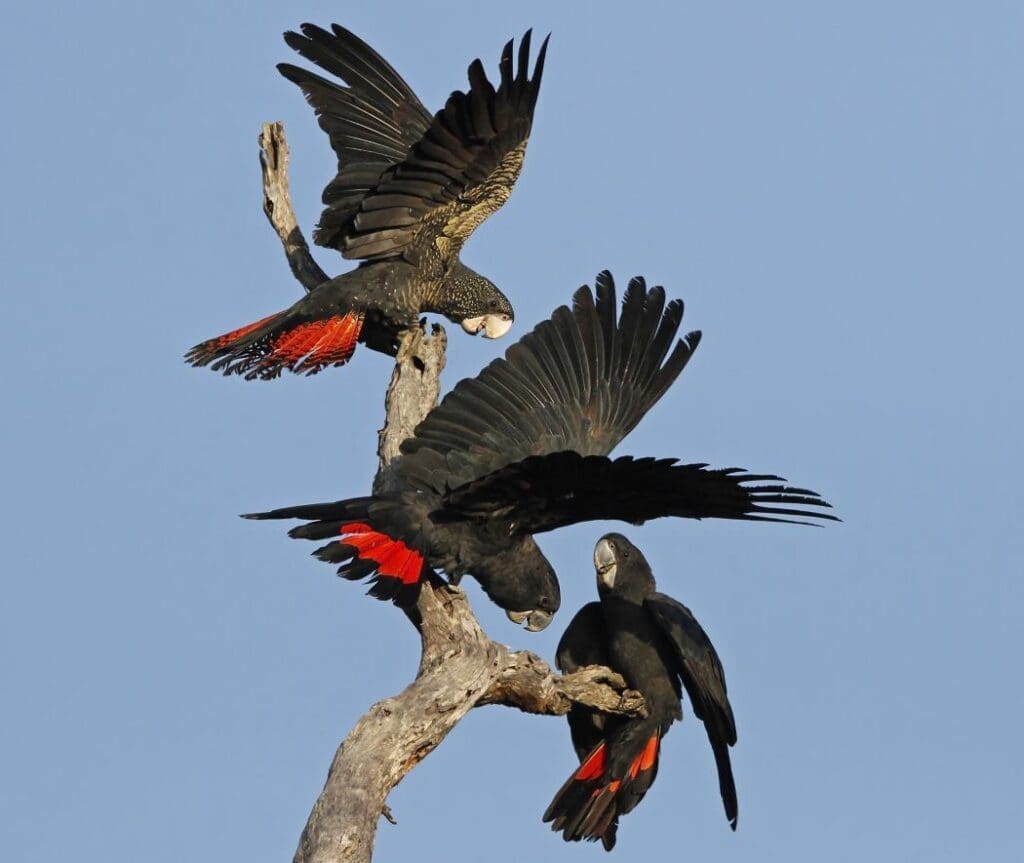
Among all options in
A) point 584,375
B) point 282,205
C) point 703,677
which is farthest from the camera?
point 282,205

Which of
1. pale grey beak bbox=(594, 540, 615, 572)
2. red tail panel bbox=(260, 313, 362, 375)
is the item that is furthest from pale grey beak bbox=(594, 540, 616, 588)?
red tail panel bbox=(260, 313, 362, 375)

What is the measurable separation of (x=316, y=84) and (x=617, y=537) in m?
3.48

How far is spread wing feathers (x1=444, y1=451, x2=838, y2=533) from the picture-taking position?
626cm

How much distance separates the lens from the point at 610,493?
21.8ft

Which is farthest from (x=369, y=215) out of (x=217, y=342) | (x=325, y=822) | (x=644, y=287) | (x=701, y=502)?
(x=325, y=822)

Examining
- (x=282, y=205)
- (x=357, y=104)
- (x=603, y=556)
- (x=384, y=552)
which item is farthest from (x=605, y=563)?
(x=357, y=104)

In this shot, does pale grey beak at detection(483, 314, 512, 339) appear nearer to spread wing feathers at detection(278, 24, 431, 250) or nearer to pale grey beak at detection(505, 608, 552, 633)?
spread wing feathers at detection(278, 24, 431, 250)

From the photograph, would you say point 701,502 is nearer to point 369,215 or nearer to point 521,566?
point 521,566

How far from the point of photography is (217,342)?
8164mm

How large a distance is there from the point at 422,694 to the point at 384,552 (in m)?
0.72

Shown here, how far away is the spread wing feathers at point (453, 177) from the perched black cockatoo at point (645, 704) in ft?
7.38

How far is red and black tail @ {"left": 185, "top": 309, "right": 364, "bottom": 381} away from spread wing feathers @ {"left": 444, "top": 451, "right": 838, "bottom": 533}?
1.86 m

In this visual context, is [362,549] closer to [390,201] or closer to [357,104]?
[390,201]

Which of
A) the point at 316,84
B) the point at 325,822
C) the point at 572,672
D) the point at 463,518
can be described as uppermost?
the point at 316,84
